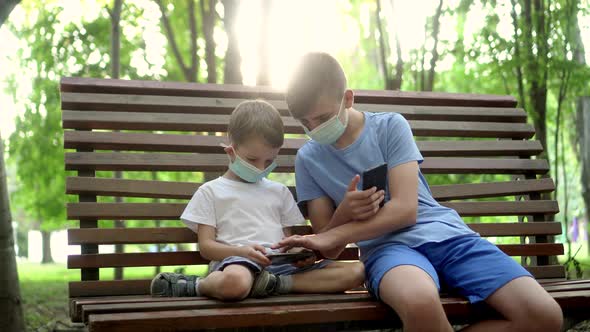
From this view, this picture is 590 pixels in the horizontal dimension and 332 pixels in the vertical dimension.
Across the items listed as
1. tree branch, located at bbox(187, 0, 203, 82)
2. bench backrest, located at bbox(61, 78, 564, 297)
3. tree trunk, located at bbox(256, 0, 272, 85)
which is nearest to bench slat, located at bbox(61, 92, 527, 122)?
bench backrest, located at bbox(61, 78, 564, 297)

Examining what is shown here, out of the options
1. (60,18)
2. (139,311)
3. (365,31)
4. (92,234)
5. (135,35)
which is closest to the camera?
(139,311)

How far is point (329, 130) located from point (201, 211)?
0.72m

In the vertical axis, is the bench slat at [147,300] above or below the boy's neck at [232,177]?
below

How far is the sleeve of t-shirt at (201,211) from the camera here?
359 centimetres

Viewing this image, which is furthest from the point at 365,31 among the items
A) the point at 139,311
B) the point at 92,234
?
the point at 139,311

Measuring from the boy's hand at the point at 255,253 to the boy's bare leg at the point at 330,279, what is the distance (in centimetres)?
24

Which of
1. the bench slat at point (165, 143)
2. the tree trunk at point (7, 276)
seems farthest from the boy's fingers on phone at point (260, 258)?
the tree trunk at point (7, 276)

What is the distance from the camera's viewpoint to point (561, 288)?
3633 millimetres

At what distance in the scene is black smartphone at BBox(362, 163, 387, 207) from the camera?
130 inches

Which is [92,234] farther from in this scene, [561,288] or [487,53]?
[487,53]

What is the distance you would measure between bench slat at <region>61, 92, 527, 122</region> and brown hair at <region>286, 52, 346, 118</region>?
1.25 meters

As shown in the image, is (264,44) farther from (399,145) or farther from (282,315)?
(282,315)

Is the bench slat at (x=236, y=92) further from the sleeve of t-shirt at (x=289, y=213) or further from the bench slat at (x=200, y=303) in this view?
the bench slat at (x=200, y=303)

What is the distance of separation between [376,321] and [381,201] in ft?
1.77
